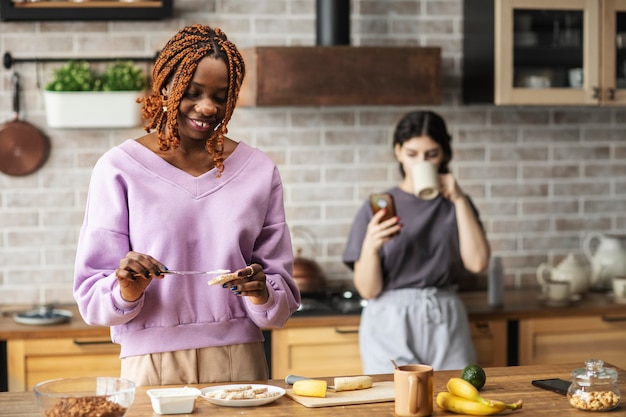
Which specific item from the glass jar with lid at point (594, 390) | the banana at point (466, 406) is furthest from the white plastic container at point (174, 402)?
the glass jar with lid at point (594, 390)

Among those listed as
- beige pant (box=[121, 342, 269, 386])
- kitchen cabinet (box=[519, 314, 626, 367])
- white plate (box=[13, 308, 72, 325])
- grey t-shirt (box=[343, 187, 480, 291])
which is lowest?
kitchen cabinet (box=[519, 314, 626, 367])

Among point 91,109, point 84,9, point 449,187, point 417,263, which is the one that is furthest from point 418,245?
point 84,9

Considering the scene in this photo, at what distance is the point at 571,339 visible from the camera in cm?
409

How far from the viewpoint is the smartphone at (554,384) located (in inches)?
88.0

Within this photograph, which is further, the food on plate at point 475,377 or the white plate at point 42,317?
the white plate at point 42,317

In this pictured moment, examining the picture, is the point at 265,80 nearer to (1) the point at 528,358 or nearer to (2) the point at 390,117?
(2) the point at 390,117

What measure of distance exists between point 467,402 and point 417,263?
5.09 feet

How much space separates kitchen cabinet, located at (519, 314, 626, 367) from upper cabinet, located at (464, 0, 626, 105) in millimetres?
933

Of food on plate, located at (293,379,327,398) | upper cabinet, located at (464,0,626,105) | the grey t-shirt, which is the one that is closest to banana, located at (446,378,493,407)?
food on plate, located at (293,379,327,398)

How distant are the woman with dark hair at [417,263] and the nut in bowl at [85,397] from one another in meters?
1.63

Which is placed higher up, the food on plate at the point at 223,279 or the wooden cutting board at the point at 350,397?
the food on plate at the point at 223,279

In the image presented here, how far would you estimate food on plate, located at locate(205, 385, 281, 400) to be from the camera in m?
2.10

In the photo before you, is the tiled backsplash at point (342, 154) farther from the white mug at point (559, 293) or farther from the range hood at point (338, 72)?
the white mug at point (559, 293)

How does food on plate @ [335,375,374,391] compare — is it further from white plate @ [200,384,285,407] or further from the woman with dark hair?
the woman with dark hair
